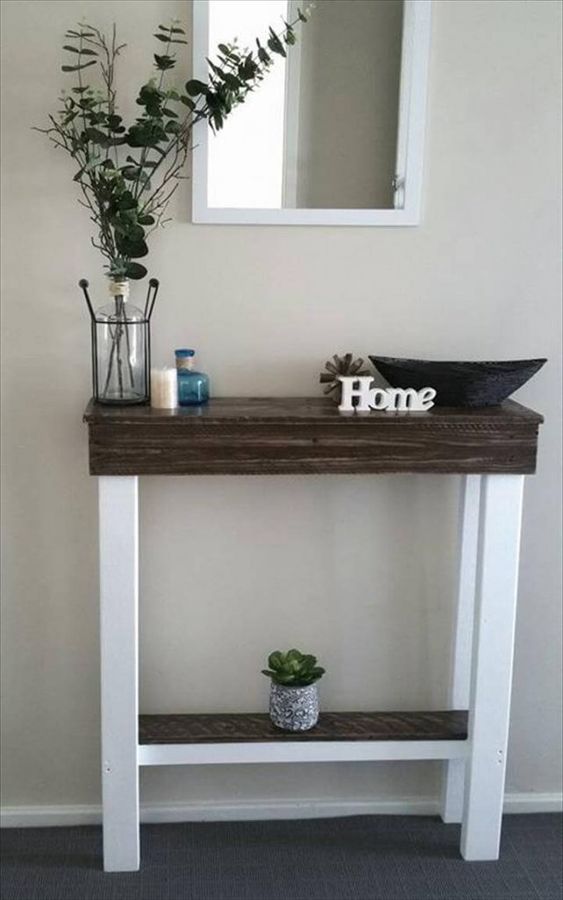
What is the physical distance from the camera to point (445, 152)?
7.20 feet

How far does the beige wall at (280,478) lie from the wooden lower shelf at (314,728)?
9cm

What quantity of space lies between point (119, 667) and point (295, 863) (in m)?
0.57

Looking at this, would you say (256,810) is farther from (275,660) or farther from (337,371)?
(337,371)

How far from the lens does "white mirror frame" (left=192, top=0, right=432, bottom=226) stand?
2.12 metres

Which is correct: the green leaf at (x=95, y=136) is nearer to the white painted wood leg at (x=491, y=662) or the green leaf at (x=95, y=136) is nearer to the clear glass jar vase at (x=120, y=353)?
the clear glass jar vase at (x=120, y=353)

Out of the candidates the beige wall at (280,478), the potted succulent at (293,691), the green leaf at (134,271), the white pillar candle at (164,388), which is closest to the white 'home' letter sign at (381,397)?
the beige wall at (280,478)

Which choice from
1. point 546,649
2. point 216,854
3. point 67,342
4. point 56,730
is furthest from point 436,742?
point 67,342

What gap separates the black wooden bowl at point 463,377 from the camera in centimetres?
211

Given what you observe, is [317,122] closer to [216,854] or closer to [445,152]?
[445,152]

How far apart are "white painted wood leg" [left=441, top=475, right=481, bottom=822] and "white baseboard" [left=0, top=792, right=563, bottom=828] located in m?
0.10

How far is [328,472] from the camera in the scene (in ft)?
6.82

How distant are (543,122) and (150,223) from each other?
82 cm

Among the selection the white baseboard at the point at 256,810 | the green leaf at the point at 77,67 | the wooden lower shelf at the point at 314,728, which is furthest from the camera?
the white baseboard at the point at 256,810

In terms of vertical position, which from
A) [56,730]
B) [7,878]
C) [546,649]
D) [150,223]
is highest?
[150,223]
